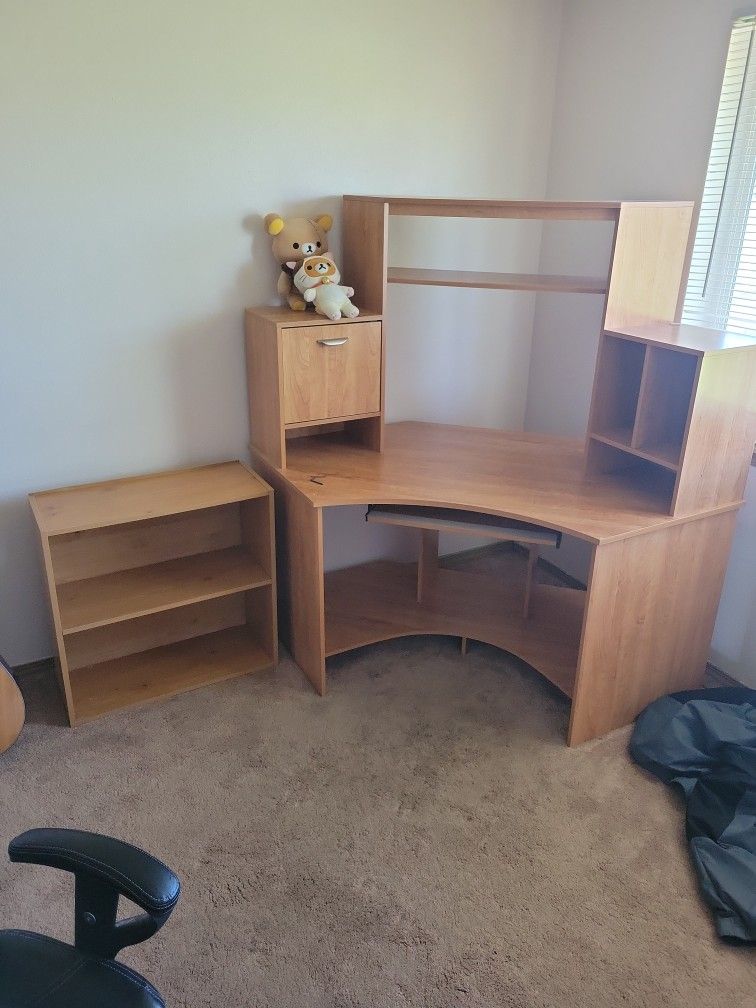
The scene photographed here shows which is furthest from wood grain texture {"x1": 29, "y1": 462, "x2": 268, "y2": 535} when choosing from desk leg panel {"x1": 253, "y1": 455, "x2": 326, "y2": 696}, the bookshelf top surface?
the bookshelf top surface

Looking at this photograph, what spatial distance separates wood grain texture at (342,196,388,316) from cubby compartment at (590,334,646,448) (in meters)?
0.75

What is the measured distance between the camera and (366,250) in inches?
97.7

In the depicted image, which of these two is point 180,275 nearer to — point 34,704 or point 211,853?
point 34,704

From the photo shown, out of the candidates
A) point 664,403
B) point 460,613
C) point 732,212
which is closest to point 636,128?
point 732,212

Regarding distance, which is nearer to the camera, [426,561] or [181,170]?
[181,170]

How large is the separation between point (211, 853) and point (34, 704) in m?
0.89

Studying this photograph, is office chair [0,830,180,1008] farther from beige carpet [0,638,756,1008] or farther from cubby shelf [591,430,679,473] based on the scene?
cubby shelf [591,430,679,473]

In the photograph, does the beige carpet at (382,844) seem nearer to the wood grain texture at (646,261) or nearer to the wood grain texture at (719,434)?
the wood grain texture at (719,434)

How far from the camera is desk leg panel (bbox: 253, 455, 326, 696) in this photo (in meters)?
2.31

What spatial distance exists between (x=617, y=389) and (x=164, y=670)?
1794mm

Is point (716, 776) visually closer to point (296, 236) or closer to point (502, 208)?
point (502, 208)

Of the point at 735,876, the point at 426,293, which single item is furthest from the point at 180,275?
the point at 735,876

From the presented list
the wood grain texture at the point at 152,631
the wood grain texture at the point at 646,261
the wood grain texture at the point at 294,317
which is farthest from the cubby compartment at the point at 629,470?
the wood grain texture at the point at 152,631

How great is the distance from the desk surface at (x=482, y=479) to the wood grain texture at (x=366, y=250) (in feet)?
1.71
